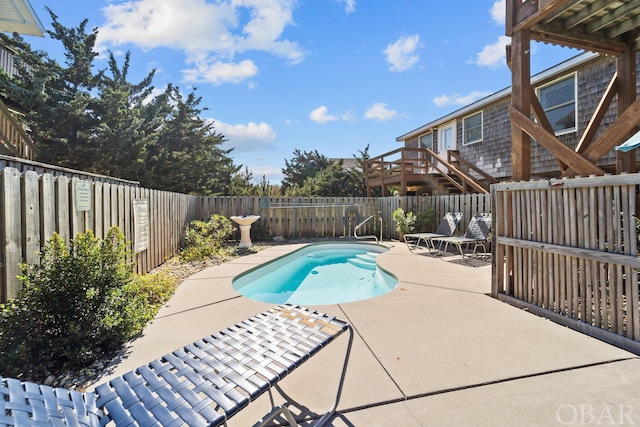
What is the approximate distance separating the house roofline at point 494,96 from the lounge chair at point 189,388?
31.7 feet

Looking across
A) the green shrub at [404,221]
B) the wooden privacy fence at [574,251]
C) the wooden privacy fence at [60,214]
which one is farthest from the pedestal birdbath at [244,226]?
the wooden privacy fence at [574,251]

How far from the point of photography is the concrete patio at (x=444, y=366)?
5.72 ft

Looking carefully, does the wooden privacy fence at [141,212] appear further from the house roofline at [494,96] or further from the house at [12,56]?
the house roofline at [494,96]

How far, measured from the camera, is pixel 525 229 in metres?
3.55

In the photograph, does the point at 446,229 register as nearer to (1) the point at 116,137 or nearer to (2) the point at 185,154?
(1) the point at 116,137

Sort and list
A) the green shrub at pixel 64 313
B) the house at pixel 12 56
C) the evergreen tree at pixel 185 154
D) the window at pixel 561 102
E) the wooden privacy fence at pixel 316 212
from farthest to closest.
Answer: the evergreen tree at pixel 185 154
the wooden privacy fence at pixel 316 212
the window at pixel 561 102
the house at pixel 12 56
the green shrub at pixel 64 313

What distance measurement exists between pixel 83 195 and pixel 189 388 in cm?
289

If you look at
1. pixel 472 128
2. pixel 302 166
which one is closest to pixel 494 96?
pixel 472 128

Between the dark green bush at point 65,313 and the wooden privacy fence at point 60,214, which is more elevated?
the wooden privacy fence at point 60,214

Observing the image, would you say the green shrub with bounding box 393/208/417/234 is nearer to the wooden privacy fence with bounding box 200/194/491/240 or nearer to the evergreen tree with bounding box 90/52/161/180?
the wooden privacy fence with bounding box 200/194/491/240

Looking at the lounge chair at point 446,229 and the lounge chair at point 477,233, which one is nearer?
the lounge chair at point 477,233

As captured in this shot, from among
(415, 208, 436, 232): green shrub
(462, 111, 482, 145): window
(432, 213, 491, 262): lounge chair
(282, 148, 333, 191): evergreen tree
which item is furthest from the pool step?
(282, 148, 333, 191): evergreen tree

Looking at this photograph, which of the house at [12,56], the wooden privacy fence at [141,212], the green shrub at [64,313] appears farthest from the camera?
the house at [12,56]

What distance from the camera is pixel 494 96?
33.2 feet
